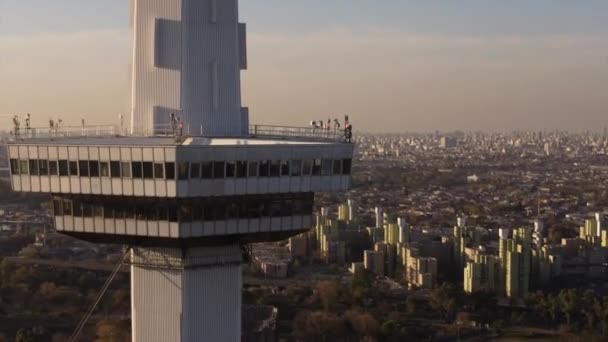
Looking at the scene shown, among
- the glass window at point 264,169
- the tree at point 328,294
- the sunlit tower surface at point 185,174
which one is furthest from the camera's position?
the tree at point 328,294

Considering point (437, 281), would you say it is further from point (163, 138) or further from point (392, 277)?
point (163, 138)

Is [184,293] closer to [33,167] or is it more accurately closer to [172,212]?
[172,212]

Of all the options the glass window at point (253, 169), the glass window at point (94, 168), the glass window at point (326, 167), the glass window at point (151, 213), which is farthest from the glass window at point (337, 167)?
the glass window at point (94, 168)

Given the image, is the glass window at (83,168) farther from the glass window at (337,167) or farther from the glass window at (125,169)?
the glass window at (337,167)

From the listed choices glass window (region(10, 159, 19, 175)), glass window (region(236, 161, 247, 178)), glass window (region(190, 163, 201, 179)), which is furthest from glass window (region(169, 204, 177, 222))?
glass window (region(10, 159, 19, 175))

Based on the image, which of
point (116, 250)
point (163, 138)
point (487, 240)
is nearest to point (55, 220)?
point (163, 138)

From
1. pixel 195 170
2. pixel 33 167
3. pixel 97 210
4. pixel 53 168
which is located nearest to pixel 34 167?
pixel 33 167
